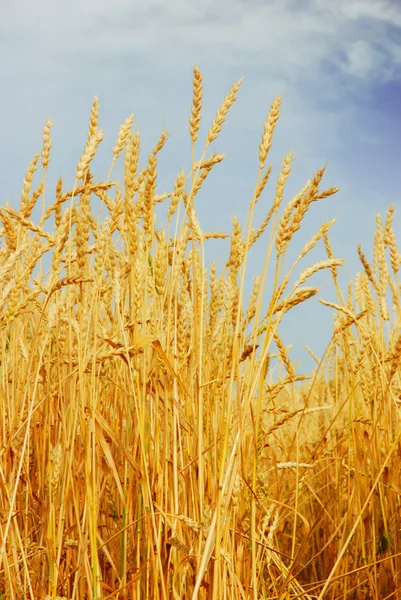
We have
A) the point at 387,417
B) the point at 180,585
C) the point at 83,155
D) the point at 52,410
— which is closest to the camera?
the point at 180,585

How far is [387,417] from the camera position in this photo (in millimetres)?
2461

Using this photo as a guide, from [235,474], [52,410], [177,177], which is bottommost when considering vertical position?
[235,474]

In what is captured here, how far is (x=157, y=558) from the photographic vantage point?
133 centimetres

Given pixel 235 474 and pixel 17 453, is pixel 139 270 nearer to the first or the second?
pixel 235 474

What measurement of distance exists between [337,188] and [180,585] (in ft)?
2.98

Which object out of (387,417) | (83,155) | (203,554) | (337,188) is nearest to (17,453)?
(203,554)

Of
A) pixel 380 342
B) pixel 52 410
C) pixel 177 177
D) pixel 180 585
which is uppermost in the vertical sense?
pixel 177 177

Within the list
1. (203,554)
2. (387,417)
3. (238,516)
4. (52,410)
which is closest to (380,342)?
(387,417)

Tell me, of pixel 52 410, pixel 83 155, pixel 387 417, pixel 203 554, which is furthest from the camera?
pixel 387 417

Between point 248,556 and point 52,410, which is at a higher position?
point 52,410

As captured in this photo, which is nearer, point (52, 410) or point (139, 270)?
point (139, 270)

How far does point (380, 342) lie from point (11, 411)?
1345mm

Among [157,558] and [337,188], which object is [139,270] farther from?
[157,558]

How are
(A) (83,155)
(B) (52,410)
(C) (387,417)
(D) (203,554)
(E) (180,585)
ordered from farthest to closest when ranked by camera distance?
(C) (387,417), (B) (52,410), (A) (83,155), (E) (180,585), (D) (203,554)
